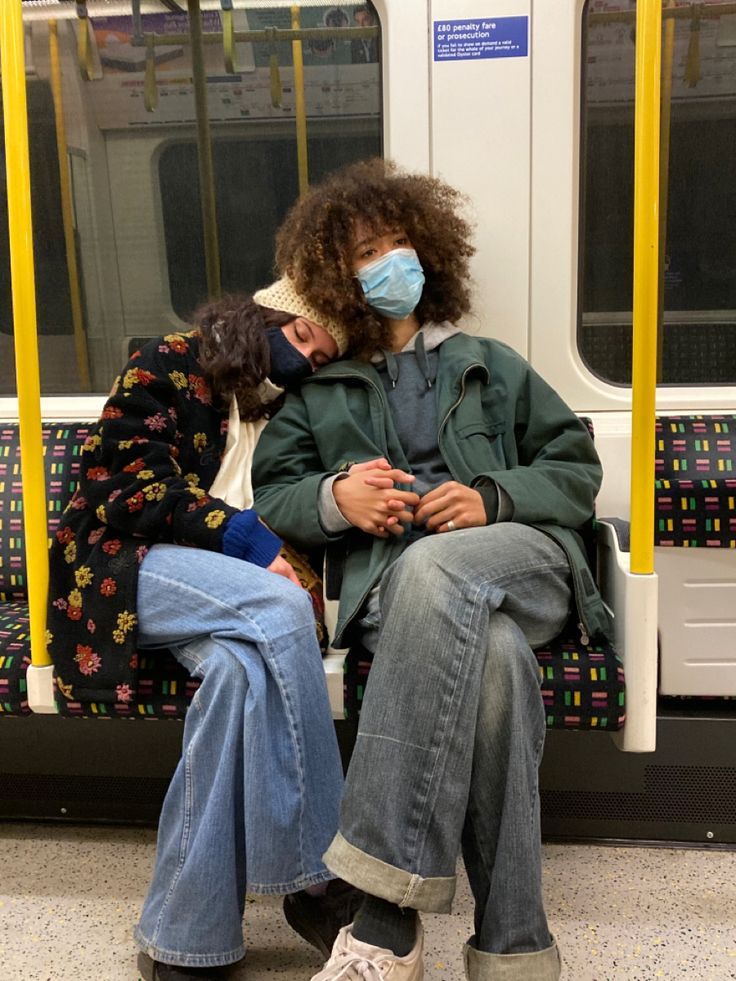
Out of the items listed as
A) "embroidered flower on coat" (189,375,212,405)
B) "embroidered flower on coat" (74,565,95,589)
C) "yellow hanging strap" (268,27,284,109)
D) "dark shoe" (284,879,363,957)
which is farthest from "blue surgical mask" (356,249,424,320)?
"dark shoe" (284,879,363,957)

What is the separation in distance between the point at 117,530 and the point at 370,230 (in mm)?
923

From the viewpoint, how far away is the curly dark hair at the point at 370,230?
2.12 meters

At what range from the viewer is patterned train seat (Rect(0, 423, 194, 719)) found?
71.9 inches

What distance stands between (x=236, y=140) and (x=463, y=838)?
1982mm

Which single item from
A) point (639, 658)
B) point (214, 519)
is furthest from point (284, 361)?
point (639, 658)

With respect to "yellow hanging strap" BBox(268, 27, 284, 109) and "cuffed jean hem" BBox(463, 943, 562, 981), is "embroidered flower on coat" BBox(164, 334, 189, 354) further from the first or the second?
"cuffed jean hem" BBox(463, 943, 562, 981)

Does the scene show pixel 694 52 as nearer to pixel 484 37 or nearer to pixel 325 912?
pixel 484 37

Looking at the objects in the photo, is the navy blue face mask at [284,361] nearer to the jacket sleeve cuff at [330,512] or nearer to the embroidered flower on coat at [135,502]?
→ the jacket sleeve cuff at [330,512]

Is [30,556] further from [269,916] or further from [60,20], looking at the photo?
[60,20]

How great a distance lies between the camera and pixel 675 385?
101 inches

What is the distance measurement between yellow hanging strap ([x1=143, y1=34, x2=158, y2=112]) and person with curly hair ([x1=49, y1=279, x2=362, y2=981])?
0.89 m

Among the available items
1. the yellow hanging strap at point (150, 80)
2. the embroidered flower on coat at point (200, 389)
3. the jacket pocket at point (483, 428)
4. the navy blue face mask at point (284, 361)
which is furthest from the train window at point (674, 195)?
the yellow hanging strap at point (150, 80)

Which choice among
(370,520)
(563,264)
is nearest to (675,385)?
(563,264)

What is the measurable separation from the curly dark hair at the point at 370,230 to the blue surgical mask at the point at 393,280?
0.10 feet
